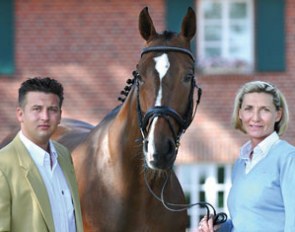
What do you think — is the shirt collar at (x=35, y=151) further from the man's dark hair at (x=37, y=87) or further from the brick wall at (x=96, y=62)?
the brick wall at (x=96, y=62)

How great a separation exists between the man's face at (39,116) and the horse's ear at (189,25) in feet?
4.16

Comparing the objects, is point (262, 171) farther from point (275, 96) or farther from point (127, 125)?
point (127, 125)

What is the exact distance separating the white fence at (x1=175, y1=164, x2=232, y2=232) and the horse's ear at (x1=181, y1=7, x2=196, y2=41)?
8253 mm

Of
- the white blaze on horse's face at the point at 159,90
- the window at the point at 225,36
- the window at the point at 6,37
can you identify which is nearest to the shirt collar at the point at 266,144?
the white blaze on horse's face at the point at 159,90

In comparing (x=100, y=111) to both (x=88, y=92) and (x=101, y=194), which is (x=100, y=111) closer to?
(x=88, y=92)

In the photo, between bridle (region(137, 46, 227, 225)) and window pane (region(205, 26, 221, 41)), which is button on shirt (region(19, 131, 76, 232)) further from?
window pane (region(205, 26, 221, 41))

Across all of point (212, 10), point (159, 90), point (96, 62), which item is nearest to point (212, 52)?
point (212, 10)

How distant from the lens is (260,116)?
191 inches

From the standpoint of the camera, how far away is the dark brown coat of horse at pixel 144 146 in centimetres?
508

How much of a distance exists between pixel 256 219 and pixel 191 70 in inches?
44.5

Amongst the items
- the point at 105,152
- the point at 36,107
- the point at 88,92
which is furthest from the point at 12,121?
the point at 36,107

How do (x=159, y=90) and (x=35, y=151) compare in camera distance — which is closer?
(x=35, y=151)

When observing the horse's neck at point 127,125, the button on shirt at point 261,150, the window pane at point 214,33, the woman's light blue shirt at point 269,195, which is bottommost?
the woman's light blue shirt at point 269,195

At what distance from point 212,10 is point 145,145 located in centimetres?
923
